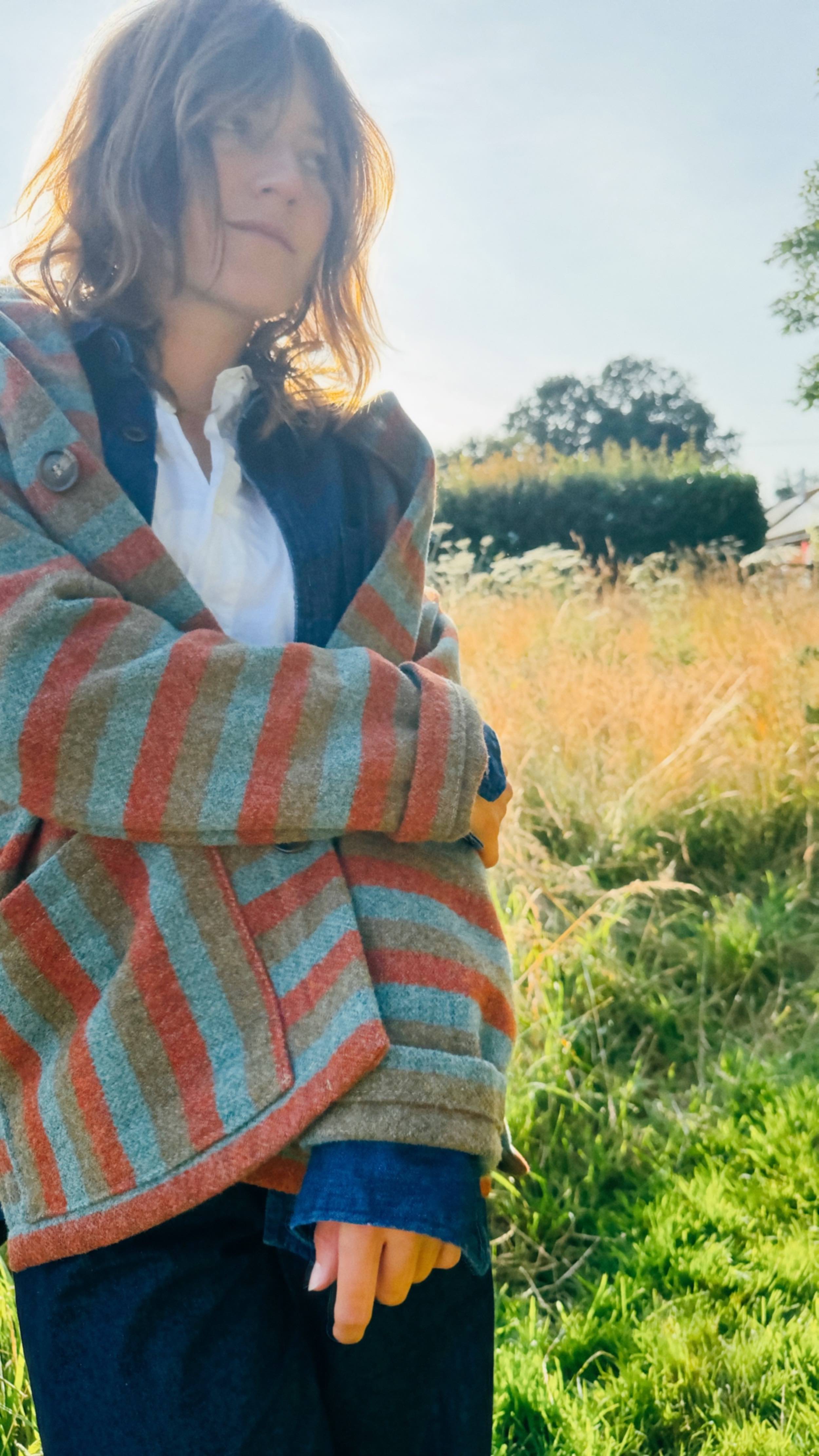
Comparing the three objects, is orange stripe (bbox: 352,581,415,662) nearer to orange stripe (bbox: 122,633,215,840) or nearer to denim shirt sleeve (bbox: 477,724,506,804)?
denim shirt sleeve (bbox: 477,724,506,804)

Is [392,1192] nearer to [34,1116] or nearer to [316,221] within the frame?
[34,1116]

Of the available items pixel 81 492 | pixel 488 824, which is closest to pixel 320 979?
pixel 488 824

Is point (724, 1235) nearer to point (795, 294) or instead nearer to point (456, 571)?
point (456, 571)

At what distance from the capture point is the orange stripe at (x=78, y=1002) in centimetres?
84

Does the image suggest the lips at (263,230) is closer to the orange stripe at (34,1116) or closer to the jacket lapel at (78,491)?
the jacket lapel at (78,491)

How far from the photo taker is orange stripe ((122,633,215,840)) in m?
0.85

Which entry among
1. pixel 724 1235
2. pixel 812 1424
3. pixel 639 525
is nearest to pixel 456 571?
pixel 724 1235

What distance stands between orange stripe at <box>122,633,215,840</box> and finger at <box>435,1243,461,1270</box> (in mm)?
461

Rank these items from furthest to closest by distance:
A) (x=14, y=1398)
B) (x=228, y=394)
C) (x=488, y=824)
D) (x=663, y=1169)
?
(x=663, y=1169)
(x=14, y=1398)
(x=228, y=394)
(x=488, y=824)

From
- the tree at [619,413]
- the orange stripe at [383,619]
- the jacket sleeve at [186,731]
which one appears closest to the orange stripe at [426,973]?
the jacket sleeve at [186,731]

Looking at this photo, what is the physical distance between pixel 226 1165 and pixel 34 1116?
0.20m

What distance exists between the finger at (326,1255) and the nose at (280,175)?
111 cm

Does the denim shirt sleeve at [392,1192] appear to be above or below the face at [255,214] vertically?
below

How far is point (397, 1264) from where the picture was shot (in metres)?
0.81
